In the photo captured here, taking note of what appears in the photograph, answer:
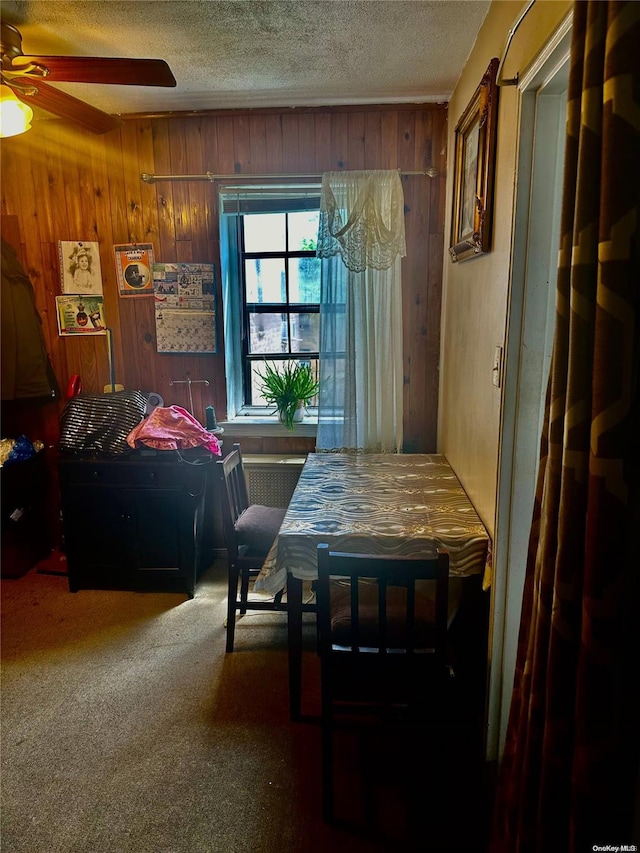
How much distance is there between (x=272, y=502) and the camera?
310 cm

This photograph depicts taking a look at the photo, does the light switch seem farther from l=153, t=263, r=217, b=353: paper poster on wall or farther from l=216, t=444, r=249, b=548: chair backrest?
l=153, t=263, r=217, b=353: paper poster on wall

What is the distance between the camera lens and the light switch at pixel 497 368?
5.36 feet

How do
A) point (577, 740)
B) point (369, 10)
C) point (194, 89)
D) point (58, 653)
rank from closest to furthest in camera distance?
1. point (577, 740)
2. point (369, 10)
3. point (58, 653)
4. point (194, 89)

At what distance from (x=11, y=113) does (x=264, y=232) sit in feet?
4.77

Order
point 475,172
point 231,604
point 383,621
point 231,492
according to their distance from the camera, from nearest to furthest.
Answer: point 383,621 → point 475,172 → point 231,604 → point 231,492

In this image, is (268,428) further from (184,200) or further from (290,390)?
(184,200)

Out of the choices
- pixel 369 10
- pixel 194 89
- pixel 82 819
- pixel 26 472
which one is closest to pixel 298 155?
pixel 194 89

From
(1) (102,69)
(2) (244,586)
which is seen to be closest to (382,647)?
(2) (244,586)

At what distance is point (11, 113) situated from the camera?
181 centimetres

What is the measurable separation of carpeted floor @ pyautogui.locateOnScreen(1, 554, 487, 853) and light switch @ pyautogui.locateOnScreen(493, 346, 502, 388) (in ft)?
4.13

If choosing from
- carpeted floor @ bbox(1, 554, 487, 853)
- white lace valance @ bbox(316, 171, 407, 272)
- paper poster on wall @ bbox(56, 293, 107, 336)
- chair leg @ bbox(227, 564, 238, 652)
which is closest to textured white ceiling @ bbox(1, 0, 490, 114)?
white lace valance @ bbox(316, 171, 407, 272)

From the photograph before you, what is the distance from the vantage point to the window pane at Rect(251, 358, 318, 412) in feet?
10.4

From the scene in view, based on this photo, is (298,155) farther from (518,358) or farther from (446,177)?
(518,358)

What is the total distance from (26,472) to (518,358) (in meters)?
2.75
